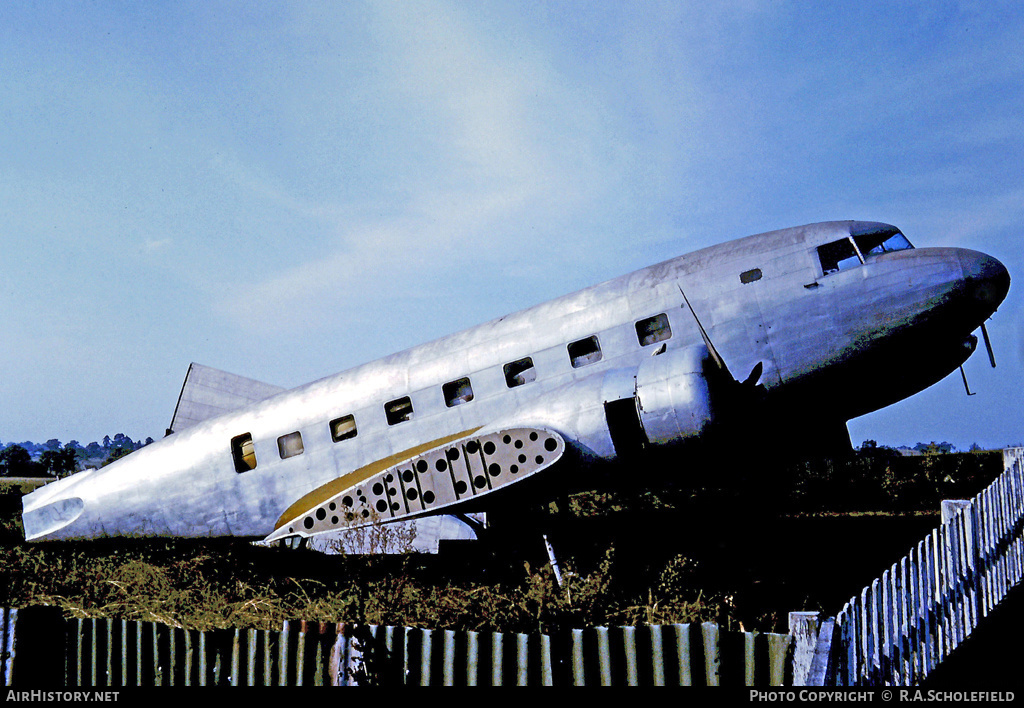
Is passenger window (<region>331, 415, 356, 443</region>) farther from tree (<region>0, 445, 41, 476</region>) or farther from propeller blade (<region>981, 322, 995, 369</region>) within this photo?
tree (<region>0, 445, 41, 476</region>)

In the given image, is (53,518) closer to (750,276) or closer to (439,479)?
(439,479)

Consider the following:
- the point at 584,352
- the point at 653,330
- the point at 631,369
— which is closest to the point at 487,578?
the point at 584,352

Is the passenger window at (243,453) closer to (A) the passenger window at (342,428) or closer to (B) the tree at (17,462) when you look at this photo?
(A) the passenger window at (342,428)

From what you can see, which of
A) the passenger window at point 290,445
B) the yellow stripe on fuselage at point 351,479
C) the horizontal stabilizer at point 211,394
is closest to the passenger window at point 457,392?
the yellow stripe on fuselage at point 351,479

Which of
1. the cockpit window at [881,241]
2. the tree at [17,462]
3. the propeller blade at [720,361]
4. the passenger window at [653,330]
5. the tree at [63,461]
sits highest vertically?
the tree at [17,462]

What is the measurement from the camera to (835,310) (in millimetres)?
11336

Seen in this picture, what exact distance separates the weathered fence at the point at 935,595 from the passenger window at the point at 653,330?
478 centimetres

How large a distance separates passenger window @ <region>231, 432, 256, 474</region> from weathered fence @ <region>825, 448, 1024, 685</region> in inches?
471

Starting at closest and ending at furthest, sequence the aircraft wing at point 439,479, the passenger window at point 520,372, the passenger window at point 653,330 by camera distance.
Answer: the aircraft wing at point 439,479, the passenger window at point 653,330, the passenger window at point 520,372

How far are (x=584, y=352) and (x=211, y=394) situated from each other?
371 inches

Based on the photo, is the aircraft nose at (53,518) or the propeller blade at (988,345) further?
the aircraft nose at (53,518)

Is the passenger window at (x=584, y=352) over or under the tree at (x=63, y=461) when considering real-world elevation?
under

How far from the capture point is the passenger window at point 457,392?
12.9 metres

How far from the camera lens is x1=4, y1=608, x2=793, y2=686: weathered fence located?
5.66 metres
